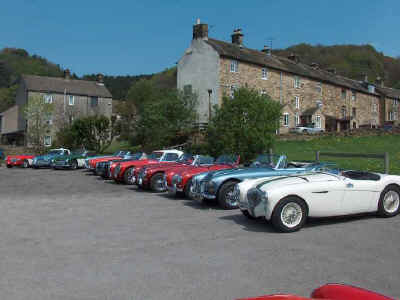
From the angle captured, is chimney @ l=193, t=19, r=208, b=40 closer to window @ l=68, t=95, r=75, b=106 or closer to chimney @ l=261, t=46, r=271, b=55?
chimney @ l=261, t=46, r=271, b=55

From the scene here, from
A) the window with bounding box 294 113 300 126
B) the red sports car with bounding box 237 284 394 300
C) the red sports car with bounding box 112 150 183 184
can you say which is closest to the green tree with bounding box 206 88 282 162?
the red sports car with bounding box 112 150 183 184

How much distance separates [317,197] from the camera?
776cm

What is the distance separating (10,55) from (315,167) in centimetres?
9750

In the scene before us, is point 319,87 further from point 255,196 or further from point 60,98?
point 255,196

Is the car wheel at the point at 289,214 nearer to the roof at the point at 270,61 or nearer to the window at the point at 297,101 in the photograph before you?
the roof at the point at 270,61

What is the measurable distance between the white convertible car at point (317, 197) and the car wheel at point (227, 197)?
1197mm

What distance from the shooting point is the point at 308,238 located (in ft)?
22.9

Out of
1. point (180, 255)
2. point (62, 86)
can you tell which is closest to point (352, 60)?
point (62, 86)

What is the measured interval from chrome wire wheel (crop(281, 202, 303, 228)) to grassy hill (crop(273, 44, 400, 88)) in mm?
76788

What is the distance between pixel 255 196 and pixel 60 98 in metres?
46.6

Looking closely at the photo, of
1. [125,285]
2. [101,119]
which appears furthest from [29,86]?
[125,285]

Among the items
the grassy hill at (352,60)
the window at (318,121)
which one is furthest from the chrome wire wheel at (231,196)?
the grassy hill at (352,60)

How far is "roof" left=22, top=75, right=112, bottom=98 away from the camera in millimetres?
49312

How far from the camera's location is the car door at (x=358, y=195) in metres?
8.06
